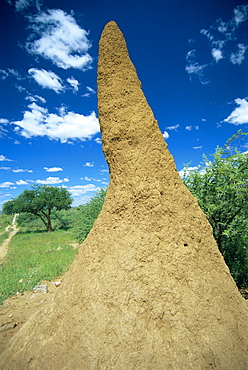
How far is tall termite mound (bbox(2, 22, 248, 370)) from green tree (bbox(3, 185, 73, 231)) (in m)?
25.7

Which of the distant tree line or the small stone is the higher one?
the distant tree line

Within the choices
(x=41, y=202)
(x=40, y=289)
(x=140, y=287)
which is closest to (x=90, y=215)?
(x=40, y=289)

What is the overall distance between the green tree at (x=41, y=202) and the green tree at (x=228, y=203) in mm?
24043

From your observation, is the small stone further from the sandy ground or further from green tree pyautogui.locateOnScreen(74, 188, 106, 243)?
green tree pyautogui.locateOnScreen(74, 188, 106, 243)

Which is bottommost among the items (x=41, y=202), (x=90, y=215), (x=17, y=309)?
(x=17, y=309)

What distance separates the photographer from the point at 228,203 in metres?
5.94

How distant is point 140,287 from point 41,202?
26.5 m

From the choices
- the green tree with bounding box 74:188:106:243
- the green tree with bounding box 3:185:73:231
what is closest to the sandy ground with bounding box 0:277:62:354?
the green tree with bounding box 74:188:106:243

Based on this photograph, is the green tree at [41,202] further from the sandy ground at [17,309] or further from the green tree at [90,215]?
the sandy ground at [17,309]

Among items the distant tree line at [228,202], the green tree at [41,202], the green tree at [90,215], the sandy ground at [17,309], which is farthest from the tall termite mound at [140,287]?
the green tree at [41,202]

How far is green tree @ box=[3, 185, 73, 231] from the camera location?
2631 cm

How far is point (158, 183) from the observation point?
9.16 feet

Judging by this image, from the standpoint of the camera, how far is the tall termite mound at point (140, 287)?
2186 millimetres

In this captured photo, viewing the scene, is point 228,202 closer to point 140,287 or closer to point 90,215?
point 140,287
